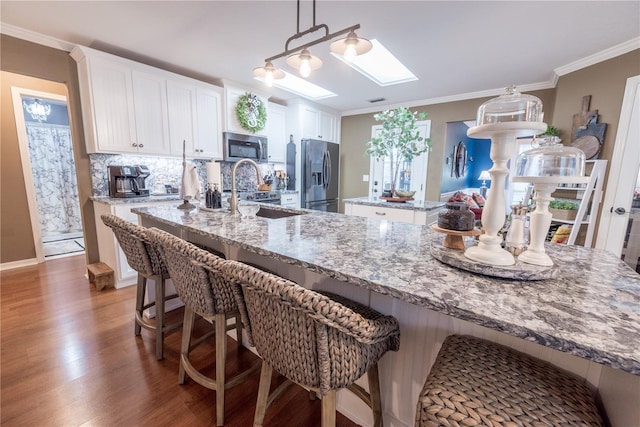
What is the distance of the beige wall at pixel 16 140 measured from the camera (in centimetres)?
255

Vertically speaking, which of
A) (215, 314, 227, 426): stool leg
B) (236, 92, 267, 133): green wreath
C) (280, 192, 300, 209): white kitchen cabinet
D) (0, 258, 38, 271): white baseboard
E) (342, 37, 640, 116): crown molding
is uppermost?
(342, 37, 640, 116): crown molding

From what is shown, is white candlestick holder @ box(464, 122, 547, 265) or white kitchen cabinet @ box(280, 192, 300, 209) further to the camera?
white kitchen cabinet @ box(280, 192, 300, 209)

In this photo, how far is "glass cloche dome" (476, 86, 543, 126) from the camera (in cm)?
82

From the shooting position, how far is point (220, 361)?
1.31 m

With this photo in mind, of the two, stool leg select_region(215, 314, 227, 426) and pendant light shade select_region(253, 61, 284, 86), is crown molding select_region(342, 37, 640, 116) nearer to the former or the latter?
pendant light shade select_region(253, 61, 284, 86)

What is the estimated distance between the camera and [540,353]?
2.85 feet

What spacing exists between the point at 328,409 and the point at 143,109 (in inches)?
137

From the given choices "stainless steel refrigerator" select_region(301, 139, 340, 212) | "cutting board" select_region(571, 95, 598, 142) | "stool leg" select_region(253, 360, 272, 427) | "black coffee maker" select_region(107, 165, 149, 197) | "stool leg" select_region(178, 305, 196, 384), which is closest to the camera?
"stool leg" select_region(253, 360, 272, 427)

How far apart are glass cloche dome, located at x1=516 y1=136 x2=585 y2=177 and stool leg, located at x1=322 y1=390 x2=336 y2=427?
1.03 meters

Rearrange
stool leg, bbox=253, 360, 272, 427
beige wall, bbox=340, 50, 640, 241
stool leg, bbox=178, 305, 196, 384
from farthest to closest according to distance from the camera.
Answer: beige wall, bbox=340, 50, 640, 241
stool leg, bbox=178, 305, 196, 384
stool leg, bbox=253, 360, 272, 427

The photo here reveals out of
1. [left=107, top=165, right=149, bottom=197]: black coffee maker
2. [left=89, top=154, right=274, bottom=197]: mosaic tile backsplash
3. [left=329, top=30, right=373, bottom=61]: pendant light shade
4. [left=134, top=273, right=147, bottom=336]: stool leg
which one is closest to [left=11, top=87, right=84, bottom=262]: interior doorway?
[left=89, top=154, right=274, bottom=197]: mosaic tile backsplash

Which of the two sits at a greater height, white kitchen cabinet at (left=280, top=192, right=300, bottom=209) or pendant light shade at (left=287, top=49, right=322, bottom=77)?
pendant light shade at (left=287, top=49, right=322, bottom=77)

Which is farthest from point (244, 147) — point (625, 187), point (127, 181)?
point (625, 187)

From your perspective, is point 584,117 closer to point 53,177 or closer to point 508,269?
point 508,269
